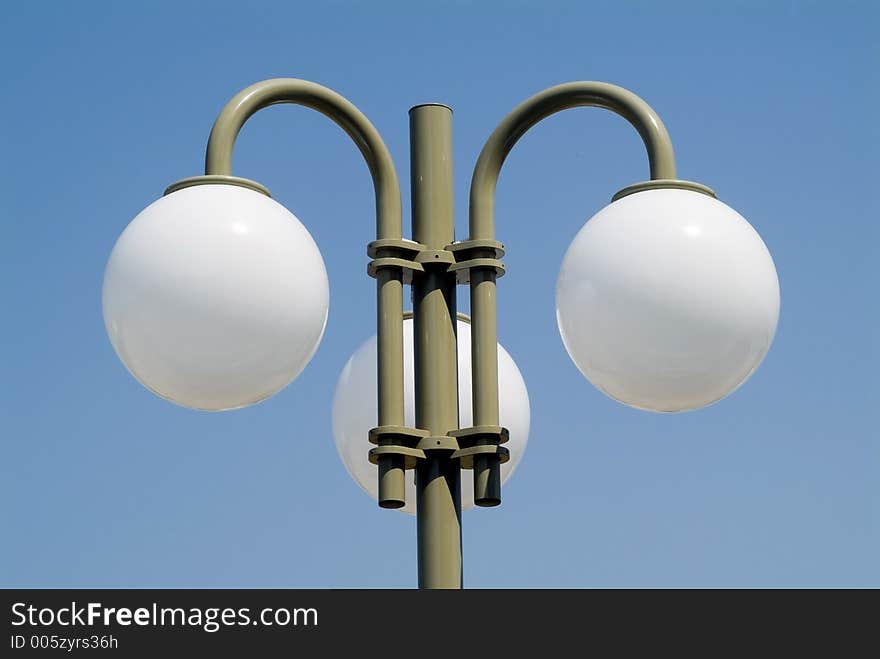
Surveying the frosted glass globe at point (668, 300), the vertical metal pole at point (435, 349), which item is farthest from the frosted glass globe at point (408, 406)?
the frosted glass globe at point (668, 300)

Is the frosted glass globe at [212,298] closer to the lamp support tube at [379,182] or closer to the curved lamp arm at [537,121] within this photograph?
the lamp support tube at [379,182]

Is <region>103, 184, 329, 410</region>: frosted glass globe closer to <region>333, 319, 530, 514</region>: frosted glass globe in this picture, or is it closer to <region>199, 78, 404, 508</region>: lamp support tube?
<region>199, 78, 404, 508</region>: lamp support tube

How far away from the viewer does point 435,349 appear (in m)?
5.91

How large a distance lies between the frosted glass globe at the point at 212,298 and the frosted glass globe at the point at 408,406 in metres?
0.89

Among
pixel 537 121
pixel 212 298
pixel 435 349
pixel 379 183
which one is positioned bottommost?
pixel 212 298

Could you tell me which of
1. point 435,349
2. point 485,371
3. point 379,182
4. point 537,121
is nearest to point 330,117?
point 379,182

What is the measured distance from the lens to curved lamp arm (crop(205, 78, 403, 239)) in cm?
592

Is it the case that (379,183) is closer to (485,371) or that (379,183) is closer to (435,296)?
(435,296)

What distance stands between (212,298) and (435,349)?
84cm
